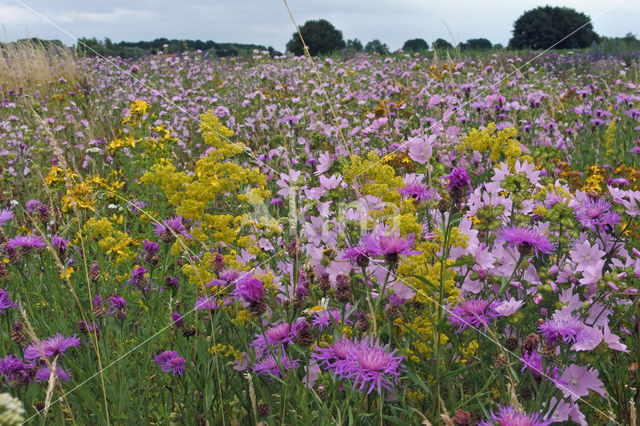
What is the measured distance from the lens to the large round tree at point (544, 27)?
19609mm

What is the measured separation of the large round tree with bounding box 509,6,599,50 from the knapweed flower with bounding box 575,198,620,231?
19001mm

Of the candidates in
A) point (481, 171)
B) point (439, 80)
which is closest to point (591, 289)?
point (481, 171)

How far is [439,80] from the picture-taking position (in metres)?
6.77

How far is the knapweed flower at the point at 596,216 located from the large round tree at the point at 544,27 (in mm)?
19001

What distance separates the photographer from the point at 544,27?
1967cm

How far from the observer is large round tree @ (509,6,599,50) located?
1961cm

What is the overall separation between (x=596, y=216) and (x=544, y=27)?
20.3m

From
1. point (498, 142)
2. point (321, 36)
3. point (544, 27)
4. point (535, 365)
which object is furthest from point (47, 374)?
point (321, 36)

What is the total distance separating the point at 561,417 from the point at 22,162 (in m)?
5.65

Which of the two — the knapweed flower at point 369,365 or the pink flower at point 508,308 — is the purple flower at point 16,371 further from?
the pink flower at point 508,308

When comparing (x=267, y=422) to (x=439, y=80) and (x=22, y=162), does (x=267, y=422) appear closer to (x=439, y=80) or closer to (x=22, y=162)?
(x=22, y=162)

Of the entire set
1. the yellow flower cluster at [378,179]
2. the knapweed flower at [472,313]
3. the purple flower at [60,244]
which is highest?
the yellow flower cluster at [378,179]

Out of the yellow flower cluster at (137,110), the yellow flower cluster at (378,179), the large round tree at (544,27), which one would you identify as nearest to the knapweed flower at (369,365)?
the yellow flower cluster at (378,179)

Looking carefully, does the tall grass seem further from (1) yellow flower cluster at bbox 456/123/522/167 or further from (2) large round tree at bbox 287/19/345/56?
(2) large round tree at bbox 287/19/345/56
